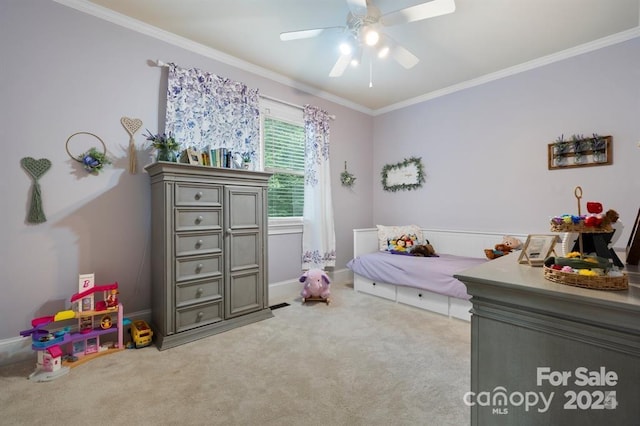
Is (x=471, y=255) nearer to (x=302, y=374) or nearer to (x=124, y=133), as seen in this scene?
(x=302, y=374)


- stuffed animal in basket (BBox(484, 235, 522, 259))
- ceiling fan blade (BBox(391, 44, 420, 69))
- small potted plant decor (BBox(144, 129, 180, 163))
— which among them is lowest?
stuffed animal in basket (BBox(484, 235, 522, 259))

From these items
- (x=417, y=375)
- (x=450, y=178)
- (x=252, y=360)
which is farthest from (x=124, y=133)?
(x=450, y=178)

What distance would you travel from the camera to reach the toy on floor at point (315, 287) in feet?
9.96

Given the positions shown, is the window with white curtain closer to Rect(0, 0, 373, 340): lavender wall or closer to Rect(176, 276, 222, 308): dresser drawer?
Rect(0, 0, 373, 340): lavender wall

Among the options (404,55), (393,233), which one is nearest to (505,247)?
(393,233)

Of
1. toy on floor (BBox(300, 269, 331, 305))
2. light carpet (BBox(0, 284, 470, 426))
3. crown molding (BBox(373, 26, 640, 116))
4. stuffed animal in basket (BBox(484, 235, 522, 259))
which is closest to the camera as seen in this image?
light carpet (BBox(0, 284, 470, 426))

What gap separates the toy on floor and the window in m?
0.86

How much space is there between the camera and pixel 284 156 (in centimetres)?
348

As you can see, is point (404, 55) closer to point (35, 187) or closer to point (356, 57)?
point (356, 57)

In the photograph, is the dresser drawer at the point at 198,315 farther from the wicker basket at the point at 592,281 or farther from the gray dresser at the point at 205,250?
the wicker basket at the point at 592,281

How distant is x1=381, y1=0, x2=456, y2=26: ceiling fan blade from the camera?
1.72 metres

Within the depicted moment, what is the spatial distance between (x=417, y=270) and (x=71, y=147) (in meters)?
3.23

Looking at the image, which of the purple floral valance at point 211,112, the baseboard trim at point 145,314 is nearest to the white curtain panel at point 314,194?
the baseboard trim at point 145,314

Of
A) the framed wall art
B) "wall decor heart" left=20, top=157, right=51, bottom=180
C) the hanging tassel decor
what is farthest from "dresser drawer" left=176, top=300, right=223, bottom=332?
the framed wall art
